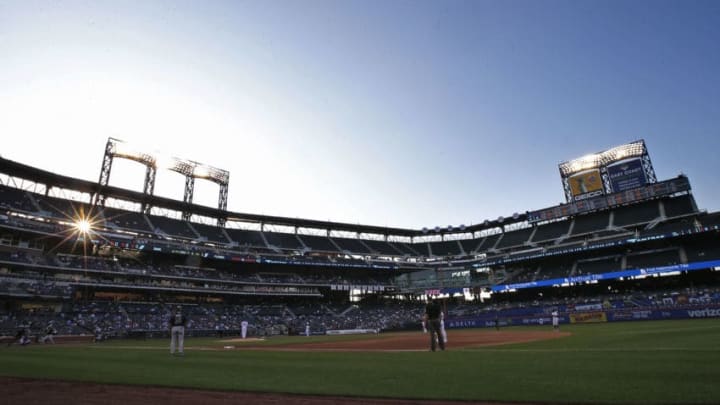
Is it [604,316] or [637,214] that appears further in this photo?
[637,214]

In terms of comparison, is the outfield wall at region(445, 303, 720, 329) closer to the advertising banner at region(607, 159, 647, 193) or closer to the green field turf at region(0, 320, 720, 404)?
the advertising banner at region(607, 159, 647, 193)

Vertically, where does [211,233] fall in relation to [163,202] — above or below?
below

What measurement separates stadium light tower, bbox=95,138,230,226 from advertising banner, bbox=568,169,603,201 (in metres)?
58.1

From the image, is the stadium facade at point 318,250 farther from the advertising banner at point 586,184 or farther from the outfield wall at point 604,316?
the outfield wall at point 604,316

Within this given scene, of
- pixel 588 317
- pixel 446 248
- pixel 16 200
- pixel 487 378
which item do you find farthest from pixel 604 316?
pixel 16 200

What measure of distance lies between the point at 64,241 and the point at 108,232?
4.81m

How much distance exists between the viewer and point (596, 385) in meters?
6.04

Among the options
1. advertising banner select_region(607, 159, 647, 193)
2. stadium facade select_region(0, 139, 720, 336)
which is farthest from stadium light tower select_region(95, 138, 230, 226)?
advertising banner select_region(607, 159, 647, 193)

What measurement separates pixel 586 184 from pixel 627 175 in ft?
18.9

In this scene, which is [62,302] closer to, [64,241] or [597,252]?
[64,241]

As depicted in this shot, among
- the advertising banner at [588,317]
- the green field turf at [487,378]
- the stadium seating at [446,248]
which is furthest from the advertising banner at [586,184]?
the green field turf at [487,378]

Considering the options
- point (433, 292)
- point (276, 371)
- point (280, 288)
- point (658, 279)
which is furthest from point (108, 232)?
point (658, 279)

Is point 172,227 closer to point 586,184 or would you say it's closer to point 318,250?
point 318,250

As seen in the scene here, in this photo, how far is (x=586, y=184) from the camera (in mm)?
65812
